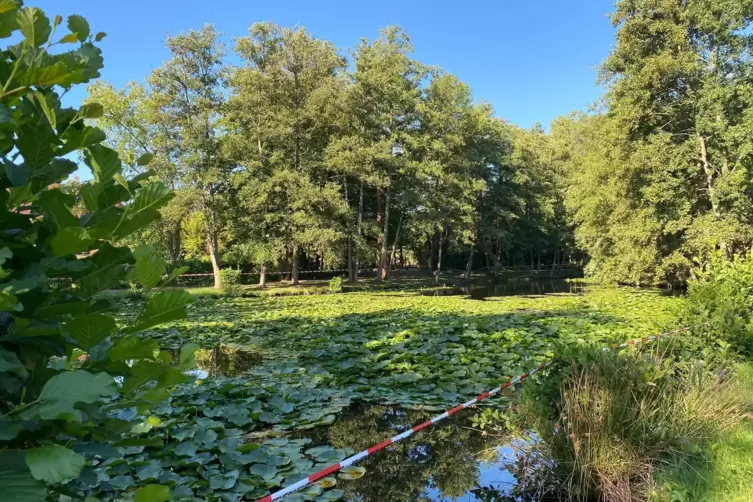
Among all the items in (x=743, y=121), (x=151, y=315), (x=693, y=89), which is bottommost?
(x=151, y=315)

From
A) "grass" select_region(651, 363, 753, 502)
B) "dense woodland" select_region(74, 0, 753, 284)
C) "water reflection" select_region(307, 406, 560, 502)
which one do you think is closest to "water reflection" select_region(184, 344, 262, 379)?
"water reflection" select_region(307, 406, 560, 502)

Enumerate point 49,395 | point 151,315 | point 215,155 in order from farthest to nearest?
point 215,155 < point 151,315 < point 49,395

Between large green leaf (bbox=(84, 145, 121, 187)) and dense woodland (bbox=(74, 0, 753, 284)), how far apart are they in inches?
721

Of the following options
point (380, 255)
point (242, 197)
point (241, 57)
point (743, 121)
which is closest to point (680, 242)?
point (743, 121)

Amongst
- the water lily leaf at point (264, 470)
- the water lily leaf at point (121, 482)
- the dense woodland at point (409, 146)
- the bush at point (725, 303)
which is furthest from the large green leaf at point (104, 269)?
the dense woodland at point (409, 146)

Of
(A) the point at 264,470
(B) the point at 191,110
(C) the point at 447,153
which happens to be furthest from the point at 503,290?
(A) the point at 264,470

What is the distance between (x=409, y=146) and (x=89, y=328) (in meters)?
26.9

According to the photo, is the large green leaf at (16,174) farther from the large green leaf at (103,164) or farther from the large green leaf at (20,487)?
the large green leaf at (20,487)

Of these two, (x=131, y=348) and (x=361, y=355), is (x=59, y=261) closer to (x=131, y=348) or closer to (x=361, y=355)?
(x=131, y=348)

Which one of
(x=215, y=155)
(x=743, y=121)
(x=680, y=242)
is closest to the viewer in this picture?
(x=743, y=121)

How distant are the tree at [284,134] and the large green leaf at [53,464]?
2300cm

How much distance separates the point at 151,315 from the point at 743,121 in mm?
19920

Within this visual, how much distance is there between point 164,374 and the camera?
3.79ft

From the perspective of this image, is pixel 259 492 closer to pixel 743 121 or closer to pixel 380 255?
pixel 743 121
